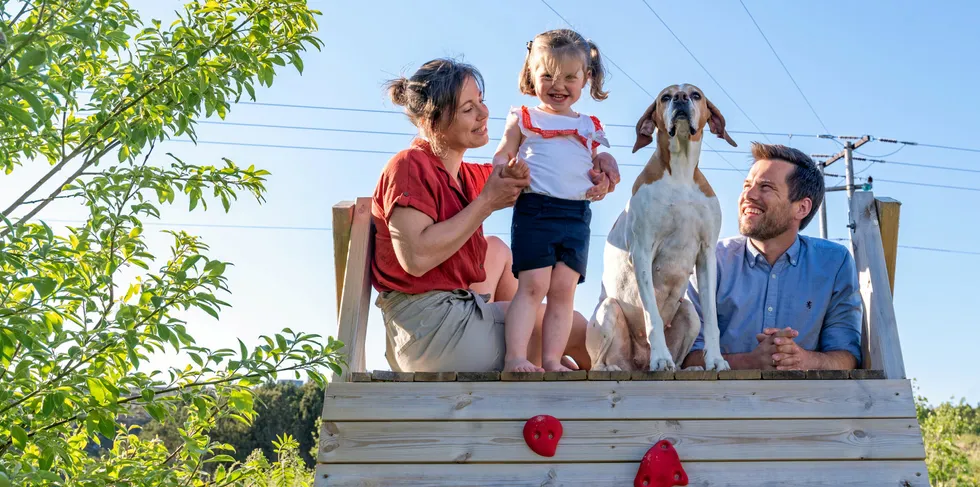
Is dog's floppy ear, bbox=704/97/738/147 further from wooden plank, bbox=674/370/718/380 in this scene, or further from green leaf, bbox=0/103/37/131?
green leaf, bbox=0/103/37/131

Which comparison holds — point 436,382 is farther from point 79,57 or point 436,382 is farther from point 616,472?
point 79,57

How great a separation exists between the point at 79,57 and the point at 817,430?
10.7 ft

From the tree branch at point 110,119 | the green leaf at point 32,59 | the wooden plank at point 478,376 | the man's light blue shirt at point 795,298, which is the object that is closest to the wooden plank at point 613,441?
the wooden plank at point 478,376

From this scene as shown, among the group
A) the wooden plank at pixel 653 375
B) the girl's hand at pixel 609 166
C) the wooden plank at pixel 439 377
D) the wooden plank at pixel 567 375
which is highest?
the girl's hand at pixel 609 166

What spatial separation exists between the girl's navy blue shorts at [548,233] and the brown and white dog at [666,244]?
24 cm

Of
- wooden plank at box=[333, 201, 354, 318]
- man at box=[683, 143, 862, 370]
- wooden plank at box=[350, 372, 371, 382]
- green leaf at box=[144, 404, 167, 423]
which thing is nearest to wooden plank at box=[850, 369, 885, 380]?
man at box=[683, 143, 862, 370]

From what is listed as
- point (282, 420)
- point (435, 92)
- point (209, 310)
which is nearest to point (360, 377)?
point (209, 310)

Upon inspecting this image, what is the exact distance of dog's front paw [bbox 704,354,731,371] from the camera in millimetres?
3488

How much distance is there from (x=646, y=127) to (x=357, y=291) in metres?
1.48

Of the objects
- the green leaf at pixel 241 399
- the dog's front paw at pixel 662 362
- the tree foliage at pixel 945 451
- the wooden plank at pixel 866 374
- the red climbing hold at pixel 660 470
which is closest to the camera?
the green leaf at pixel 241 399

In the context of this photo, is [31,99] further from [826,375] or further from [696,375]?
[826,375]

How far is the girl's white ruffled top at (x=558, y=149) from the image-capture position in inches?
146

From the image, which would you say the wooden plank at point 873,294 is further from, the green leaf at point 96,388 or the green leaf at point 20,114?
the green leaf at point 20,114

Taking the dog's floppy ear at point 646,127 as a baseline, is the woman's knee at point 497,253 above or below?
below
